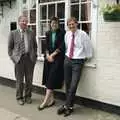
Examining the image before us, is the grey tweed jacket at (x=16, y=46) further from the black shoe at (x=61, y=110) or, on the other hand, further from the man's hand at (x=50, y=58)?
the black shoe at (x=61, y=110)

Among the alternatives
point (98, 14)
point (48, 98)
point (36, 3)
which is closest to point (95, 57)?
point (98, 14)

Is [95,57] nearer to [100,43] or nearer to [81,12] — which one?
[100,43]

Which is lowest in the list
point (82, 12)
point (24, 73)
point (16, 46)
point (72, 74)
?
point (24, 73)

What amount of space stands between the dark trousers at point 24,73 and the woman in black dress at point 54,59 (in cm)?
42

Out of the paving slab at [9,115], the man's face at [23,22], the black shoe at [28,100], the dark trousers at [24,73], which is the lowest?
the paving slab at [9,115]

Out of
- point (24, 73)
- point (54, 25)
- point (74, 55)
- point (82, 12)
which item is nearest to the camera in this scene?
point (74, 55)

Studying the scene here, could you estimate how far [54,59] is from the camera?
7.95m

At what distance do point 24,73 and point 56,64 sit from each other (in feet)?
2.88

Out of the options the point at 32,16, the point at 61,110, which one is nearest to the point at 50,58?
the point at 61,110

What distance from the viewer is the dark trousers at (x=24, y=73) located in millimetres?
8281

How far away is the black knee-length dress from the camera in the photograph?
788cm

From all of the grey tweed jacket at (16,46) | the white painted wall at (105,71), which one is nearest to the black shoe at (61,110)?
the white painted wall at (105,71)

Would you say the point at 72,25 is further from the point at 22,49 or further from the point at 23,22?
the point at 22,49

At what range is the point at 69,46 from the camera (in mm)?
7586
